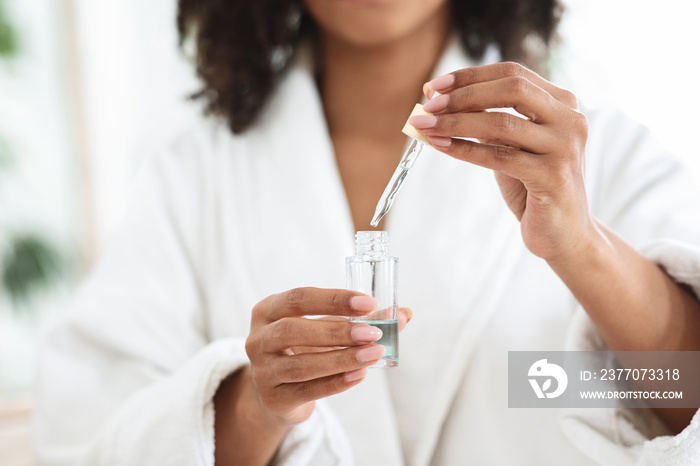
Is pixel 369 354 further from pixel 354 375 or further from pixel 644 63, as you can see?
pixel 644 63

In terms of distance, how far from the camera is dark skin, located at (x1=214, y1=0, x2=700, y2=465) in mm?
402

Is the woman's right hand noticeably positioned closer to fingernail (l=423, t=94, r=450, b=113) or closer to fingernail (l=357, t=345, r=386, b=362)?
fingernail (l=357, t=345, r=386, b=362)

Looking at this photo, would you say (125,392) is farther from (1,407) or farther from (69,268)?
(69,268)

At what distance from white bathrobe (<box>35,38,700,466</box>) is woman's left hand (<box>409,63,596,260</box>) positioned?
0.60 ft

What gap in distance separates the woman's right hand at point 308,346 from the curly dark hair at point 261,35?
1.39ft

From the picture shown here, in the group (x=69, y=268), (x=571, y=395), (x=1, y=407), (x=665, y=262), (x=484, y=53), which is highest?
(x=484, y=53)

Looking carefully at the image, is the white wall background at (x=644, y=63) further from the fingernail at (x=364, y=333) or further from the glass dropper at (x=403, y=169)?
the fingernail at (x=364, y=333)

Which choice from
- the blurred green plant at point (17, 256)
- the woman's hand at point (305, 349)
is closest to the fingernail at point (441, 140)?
the woman's hand at point (305, 349)

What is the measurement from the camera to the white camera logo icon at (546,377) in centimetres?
57

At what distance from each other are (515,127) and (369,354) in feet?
0.53

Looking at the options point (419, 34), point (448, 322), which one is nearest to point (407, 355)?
point (448, 322)

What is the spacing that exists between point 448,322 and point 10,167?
104 centimetres

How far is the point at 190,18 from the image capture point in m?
0.90

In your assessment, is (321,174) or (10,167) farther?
(10,167)
